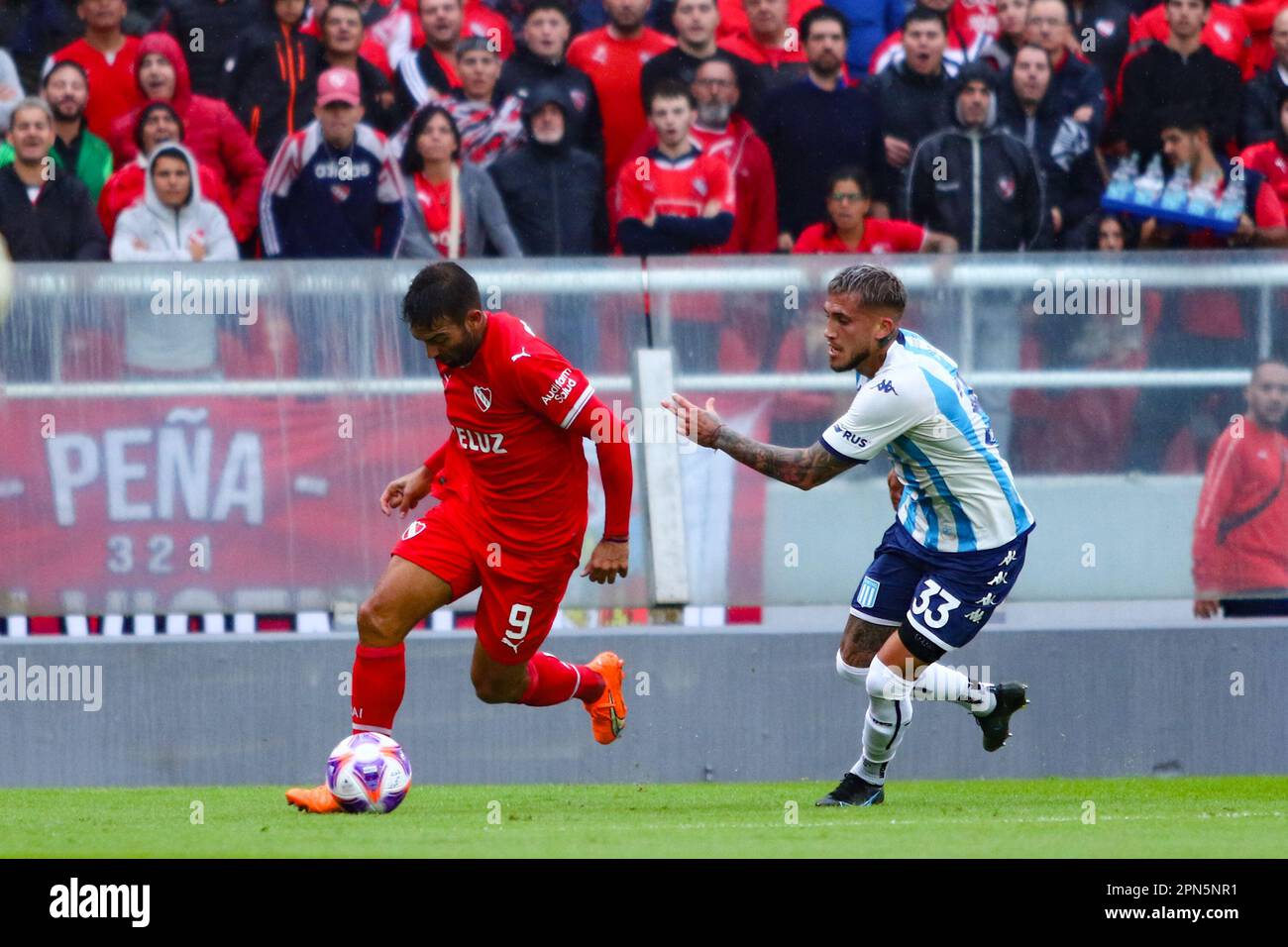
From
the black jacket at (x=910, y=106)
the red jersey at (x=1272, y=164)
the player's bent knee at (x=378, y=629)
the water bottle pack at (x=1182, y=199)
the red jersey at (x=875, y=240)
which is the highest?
the black jacket at (x=910, y=106)

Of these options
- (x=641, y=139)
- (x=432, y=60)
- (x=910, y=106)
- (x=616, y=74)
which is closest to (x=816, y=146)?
(x=910, y=106)

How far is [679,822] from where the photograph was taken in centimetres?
709

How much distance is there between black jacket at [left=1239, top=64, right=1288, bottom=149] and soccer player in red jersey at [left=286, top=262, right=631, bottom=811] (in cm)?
560

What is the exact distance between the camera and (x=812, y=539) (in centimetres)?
984

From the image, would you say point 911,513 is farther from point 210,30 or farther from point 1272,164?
point 210,30

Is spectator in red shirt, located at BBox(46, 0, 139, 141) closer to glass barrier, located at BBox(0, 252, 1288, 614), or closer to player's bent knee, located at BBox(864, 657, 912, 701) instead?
glass barrier, located at BBox(0, 252, 1288, 614)

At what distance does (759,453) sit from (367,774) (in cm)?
187

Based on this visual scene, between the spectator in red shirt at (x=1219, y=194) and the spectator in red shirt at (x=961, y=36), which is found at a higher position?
the spectator in red shirt at (x=961, y=36)

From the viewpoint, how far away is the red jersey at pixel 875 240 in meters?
10.4

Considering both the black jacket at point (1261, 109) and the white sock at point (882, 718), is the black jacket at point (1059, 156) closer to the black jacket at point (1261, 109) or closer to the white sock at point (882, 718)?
the black jacket at point (1261, 109)

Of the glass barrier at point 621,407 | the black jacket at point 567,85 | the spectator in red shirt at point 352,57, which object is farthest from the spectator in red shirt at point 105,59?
the black jacket at point 567,85

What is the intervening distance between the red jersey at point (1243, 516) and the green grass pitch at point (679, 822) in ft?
3.86
